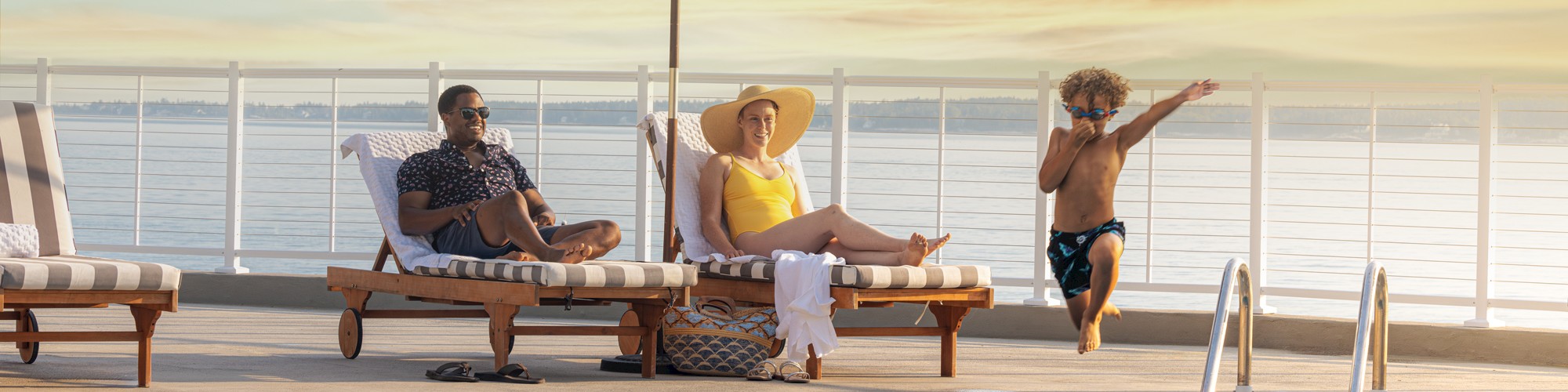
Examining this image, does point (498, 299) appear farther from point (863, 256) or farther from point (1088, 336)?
point (1088, 336)

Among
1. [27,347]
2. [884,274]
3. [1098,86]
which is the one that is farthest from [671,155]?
[1098,86]

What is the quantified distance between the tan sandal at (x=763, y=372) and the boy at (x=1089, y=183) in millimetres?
2013

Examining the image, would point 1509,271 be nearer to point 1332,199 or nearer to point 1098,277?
point 1332,199

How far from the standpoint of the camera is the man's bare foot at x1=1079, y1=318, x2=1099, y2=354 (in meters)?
3.14

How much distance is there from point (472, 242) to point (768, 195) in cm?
116

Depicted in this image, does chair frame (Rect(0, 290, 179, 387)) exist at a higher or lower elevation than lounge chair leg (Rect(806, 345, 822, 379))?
higher

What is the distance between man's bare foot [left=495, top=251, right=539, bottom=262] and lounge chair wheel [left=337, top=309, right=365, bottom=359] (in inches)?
29.0

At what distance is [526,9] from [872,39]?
5.01 metres

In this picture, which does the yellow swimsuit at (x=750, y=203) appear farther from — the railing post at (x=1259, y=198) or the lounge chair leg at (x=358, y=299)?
the railing post at (x=1259, y=198)

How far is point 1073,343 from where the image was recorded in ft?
22.6

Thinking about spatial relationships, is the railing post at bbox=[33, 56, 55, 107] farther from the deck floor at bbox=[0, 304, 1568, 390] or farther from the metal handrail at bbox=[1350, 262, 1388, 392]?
the metal handrail at bbox=[1350, 262, 1388, 392]

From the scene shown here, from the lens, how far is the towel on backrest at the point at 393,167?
5.54 metres

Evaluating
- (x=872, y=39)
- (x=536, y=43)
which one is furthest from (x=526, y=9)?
(x=872, y=39)

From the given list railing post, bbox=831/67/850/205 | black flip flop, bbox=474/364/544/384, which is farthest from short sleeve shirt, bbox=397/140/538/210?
railing post, bbox=831/67/850/205
